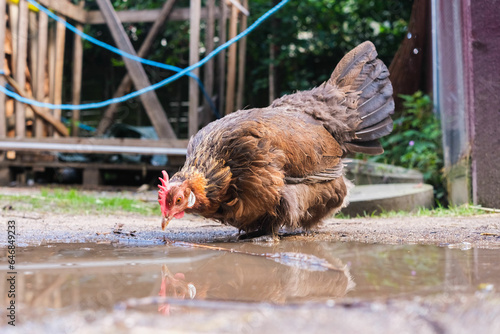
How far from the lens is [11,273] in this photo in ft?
7.27

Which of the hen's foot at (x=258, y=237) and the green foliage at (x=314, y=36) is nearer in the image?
the hen's foot at (x=258, y=237)

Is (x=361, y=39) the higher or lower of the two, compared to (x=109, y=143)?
higher

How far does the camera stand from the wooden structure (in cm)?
718

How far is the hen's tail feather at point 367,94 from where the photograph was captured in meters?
4.24

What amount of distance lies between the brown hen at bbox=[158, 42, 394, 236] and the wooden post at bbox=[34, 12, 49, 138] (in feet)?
16.7

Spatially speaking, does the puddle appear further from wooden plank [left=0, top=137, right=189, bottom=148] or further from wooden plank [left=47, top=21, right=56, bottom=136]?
wooden plank [left=47, top=21, right=56, bottom=136]

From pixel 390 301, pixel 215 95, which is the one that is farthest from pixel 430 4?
pixel 390 301

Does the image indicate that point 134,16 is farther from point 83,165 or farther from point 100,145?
point 83,165

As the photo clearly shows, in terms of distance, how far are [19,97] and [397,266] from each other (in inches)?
250

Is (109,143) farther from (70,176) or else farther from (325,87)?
(325,87)

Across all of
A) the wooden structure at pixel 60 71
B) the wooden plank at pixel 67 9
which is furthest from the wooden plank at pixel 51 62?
the wooden plank at pixel 67 9

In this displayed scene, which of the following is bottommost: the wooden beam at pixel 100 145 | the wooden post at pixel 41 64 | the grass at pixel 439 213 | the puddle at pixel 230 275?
the puddle at pixel 230 275

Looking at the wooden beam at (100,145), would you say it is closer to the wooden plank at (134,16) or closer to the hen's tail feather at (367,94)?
the wooden plank at (134,16)

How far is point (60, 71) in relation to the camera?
8.12m
